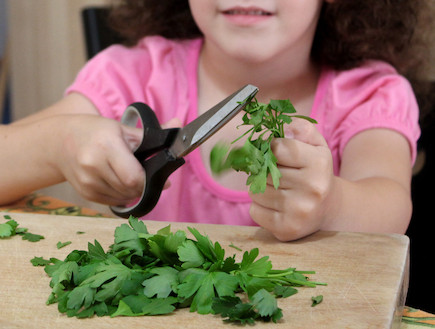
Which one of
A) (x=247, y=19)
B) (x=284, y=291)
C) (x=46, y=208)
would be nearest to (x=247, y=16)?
(x=247, y=19)

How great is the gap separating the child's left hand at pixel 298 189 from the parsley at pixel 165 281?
0.12 metres

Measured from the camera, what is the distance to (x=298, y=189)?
792 millimetres

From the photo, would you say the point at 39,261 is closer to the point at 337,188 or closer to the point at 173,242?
the point at 173,242

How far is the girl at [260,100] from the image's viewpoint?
0.87 m

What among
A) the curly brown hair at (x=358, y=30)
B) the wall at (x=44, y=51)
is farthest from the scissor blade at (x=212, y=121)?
the wall at (x=44, y=51)

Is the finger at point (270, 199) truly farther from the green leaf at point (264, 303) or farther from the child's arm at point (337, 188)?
the green leaf at point (264, 303)

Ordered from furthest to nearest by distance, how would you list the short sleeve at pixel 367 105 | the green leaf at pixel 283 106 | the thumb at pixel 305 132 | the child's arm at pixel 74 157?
the short sleeve at pixel 367 105 → the child's arm at pixel 74 157 → the thumb at pixel 305 132 → the green leaf at pixel 283 106

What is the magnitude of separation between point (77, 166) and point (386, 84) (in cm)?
60

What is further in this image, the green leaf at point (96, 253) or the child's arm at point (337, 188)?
the child's arm at point (337, 188)

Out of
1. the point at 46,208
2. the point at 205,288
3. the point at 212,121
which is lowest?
the point at 46,208

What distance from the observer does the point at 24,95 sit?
2633mm

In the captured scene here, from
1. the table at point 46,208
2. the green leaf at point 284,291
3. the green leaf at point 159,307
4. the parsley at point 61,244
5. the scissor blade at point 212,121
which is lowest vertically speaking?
the table at point 46,208

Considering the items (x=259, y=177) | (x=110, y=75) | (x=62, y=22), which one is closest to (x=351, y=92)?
(x=110, y=75)

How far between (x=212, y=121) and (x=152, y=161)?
144 mm
